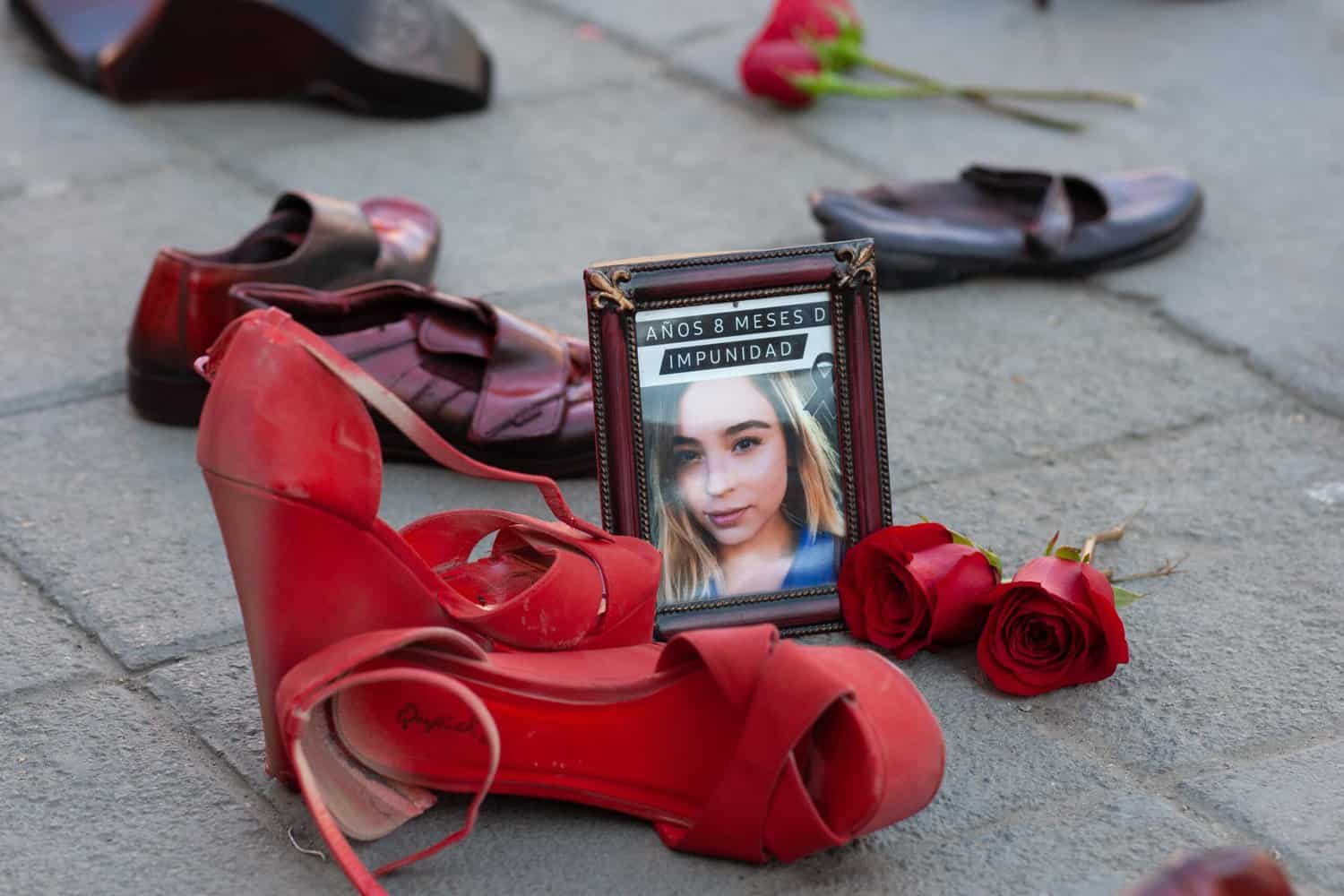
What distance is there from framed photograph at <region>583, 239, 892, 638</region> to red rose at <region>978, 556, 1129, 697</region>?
7.1 inches

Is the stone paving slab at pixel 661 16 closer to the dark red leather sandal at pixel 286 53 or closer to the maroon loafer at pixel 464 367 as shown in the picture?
the dark red leather sandal at pixel 286 53

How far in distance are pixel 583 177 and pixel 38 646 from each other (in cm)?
165

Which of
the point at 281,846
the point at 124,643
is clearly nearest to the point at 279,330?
the point at 281,846

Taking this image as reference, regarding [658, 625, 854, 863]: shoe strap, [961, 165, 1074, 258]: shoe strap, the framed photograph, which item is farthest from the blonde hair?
[961, 165, 1074, 258]: shoe strap

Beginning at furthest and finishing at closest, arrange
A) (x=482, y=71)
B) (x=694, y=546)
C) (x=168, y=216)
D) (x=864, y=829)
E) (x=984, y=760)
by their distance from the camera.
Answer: (x=482, y=71), (x=168, y=216), (x=694, y=546), (x=984, y=760), (x=864, y=829)

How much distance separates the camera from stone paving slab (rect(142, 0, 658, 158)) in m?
3.31

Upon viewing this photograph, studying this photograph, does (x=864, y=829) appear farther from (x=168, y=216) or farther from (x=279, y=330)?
(x=168, y=216)

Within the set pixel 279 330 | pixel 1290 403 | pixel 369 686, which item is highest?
pixel 279 330

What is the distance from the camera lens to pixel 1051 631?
63.4 inches

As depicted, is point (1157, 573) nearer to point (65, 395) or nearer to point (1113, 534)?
point (1113, 534)

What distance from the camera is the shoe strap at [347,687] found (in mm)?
1310

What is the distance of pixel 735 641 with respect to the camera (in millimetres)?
1354

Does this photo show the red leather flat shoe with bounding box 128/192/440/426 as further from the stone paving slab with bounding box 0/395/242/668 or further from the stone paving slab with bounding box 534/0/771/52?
the stone paving slab with bounding box 534/0/771/52

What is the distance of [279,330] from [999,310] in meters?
1.48
